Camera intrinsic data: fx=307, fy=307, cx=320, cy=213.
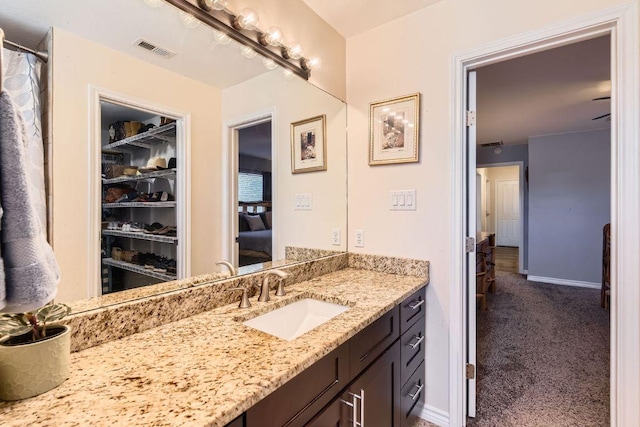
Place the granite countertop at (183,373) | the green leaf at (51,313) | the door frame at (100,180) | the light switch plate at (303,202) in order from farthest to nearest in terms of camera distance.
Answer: the light switch plate at (303,202) → the door frame at (100,180) → the green leaf at (51,313) → the granite countertop at (183,373)

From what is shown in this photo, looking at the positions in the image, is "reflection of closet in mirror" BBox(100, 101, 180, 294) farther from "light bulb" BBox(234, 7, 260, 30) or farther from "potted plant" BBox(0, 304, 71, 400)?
"light bulb" BBox(234, 7, 260, 30)

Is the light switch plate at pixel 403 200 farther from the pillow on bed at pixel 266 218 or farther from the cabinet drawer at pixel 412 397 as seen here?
the cabinet drawer at pixel 412 397

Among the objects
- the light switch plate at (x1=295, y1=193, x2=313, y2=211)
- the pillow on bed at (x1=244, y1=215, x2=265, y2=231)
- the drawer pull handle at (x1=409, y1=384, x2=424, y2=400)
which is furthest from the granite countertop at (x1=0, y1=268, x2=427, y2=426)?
the light switch plate at (x1=295, y1=193, x2=313, y2=211)

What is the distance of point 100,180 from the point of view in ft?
3.27

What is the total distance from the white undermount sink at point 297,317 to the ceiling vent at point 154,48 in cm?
109

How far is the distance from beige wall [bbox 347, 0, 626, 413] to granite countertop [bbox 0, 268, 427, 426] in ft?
2.27

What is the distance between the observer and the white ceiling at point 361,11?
1.72 meters

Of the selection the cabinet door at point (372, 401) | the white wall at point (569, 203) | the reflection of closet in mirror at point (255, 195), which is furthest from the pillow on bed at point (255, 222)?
the white wall at point (569, 203)

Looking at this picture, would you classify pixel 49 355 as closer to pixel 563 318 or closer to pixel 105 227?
pixel 105 227

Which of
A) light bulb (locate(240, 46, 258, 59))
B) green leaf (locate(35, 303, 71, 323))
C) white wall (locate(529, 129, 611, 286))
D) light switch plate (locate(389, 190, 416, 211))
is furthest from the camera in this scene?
white wall (locate(529, 129, 611, 286))

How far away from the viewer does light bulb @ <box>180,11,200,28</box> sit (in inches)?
48.7

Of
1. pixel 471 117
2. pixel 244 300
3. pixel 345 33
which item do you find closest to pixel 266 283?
pixel 244 300

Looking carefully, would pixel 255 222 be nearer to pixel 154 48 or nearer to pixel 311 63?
pixel 154 48

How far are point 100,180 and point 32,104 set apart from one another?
0.26 meters
